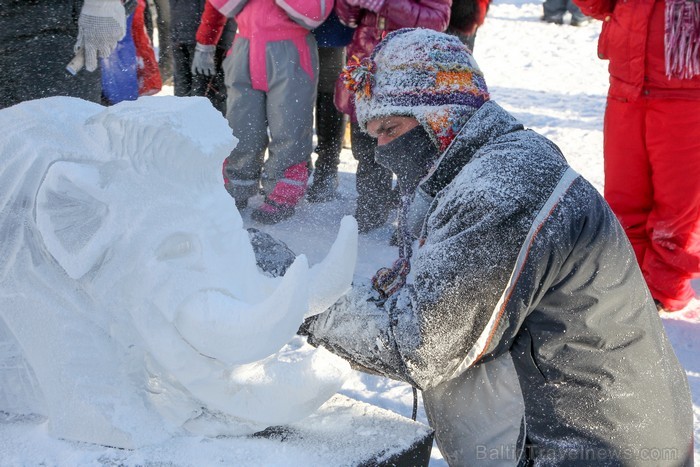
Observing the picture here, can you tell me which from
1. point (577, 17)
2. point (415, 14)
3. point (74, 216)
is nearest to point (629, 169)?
point (415, 14)

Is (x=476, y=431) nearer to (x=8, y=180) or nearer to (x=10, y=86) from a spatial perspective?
(x=8, y=180)

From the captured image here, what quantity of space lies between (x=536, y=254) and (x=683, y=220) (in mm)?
2033

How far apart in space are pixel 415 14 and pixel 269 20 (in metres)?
0.71

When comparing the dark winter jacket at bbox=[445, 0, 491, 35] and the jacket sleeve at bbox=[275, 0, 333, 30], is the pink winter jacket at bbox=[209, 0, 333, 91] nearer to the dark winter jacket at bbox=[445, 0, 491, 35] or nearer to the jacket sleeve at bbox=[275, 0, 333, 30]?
the jacket sleeve at bbox=[275, 0, 333, 30]

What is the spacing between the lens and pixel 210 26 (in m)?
4.18

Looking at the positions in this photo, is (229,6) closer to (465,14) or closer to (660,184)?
(465,14)

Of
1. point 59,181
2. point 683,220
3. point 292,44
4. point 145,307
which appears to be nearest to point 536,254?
point 145,307

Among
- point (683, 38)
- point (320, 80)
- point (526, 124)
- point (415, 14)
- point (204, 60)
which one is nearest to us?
point (683, 38)

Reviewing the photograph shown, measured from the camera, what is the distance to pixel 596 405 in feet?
5.43

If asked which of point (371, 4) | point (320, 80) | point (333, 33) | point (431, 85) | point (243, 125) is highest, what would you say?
point (431, 85)

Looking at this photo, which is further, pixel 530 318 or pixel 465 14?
pixel 465 14

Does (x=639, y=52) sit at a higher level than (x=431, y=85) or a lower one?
lower

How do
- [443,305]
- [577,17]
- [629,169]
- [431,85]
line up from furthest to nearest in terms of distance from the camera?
→ [577,17] → [629,169] → [431,85] → [443,305]

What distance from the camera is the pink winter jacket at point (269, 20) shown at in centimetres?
380
